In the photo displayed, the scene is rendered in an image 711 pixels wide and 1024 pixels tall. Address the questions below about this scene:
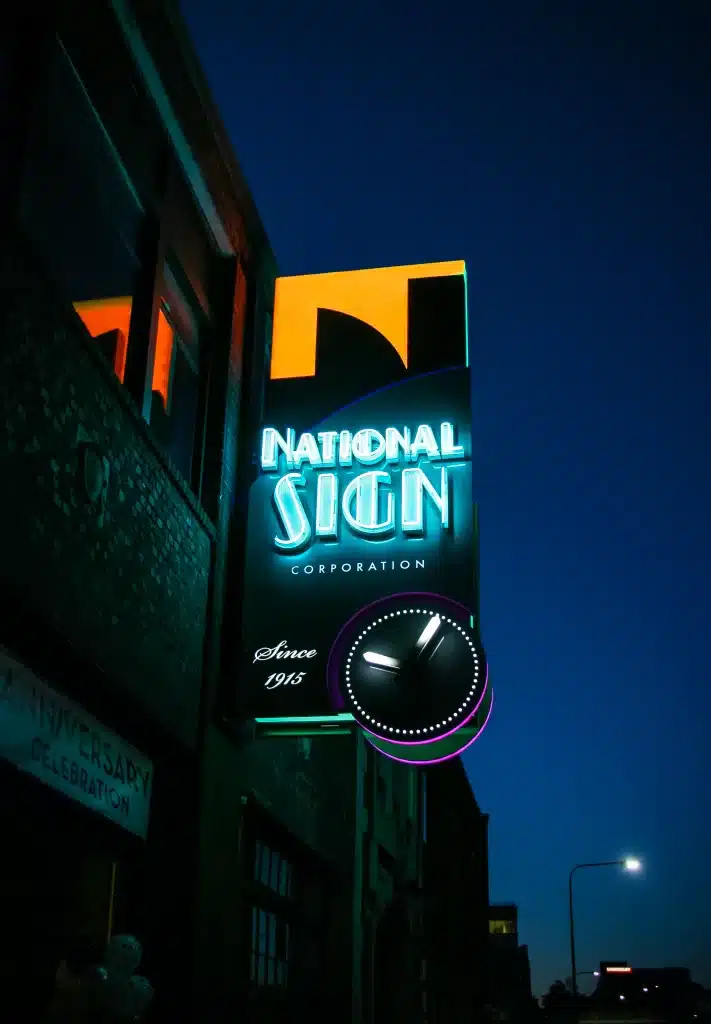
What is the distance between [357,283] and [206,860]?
655 centimetres

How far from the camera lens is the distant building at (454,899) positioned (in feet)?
96.6

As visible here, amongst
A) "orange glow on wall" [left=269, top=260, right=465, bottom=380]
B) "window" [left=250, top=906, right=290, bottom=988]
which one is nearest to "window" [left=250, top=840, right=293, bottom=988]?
"window" [left=250, top=906, right=290, bottom=988]

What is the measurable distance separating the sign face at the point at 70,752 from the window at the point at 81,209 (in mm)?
2613

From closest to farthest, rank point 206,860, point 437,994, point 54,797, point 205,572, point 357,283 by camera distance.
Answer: point 54,797 < point 206,860 < point 205,572 < point 357,283 < point 437,994

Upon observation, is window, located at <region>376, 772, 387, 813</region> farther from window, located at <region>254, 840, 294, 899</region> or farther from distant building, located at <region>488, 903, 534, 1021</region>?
distant building, located at <region>488, 903, 534, 1021</region>

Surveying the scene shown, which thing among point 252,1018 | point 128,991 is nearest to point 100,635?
point 128,991

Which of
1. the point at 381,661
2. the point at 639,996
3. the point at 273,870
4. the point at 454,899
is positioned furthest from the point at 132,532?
the point at 639,996

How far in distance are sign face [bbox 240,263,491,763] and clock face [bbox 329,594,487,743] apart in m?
0.01

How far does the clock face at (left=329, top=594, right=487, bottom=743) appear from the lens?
9430mm

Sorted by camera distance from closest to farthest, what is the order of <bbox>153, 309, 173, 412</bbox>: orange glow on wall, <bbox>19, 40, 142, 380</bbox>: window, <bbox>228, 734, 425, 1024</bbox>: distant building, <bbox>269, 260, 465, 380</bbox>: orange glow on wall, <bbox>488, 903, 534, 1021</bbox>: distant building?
<bbox>19, 40, 142, 380</bbox>: window < <bbox>153, 309, 173, 412</bbox>: orange glow on wall < <bbox>228, 734, 425, 1024</bbox>: distant building < <bbox>269, 260, 465, 380</bbox>: orange glow on wall < <bbox>488, 903, 534, 1021</bbox>: distant building

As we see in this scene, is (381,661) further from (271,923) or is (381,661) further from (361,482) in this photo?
(271,923)

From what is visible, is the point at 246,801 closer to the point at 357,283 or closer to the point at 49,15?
the point at 357,283

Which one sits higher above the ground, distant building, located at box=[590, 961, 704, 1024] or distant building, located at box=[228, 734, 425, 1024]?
distant building, located at box=[228, 734, 425, 1024]

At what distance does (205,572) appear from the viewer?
10219mm
